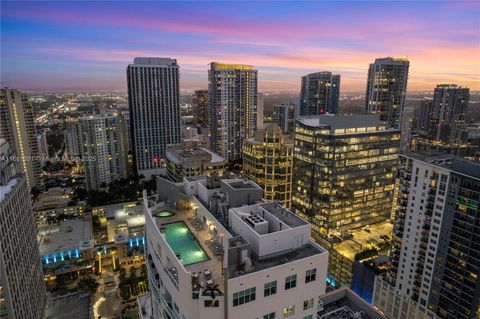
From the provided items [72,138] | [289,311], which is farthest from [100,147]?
[289,311]

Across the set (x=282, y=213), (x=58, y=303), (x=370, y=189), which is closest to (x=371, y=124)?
(x=370, y=189)

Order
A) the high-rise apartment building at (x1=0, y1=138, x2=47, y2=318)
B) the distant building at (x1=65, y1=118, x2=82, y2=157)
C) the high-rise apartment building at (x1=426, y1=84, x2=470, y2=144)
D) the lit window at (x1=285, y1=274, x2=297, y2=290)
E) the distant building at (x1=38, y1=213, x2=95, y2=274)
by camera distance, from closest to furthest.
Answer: the lit window at (x1=285, y1=274, x2=297, y2=290)
the high-rise apartment building at (x1=0, y1=138, x2=47, y2=318)
the distant building at (x1=38, y1=213, x2=95, y2=274)
the distant building at (x1=65, y1=118, x2=82, y2=157)
the high-rise apartment building at (x1=426, y1=84, x2=470, y2=144)

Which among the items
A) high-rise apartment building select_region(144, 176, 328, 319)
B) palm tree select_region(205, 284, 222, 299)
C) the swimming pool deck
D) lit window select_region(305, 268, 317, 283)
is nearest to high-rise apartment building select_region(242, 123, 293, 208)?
the swimming pool deck

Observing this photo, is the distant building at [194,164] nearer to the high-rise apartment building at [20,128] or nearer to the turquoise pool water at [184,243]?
the high-rise apartment building at [20,128]

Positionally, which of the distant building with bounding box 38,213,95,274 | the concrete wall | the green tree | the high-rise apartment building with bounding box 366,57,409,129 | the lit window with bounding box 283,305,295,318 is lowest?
the green tree

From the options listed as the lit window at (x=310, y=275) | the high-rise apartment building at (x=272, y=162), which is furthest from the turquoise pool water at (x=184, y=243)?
the high-rise apartment building at (x=272, y=162)

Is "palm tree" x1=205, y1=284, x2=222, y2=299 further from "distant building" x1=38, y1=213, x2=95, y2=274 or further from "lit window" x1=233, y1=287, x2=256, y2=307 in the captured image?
"distant building" x1=38, y1=213, x2=95, y2=274
